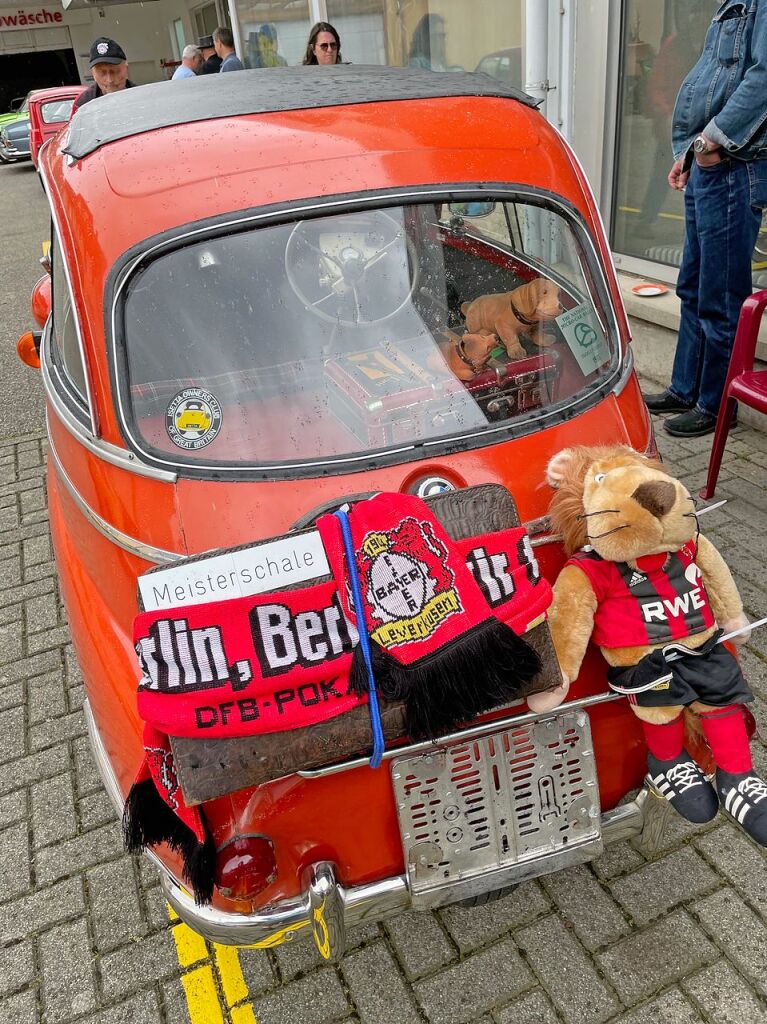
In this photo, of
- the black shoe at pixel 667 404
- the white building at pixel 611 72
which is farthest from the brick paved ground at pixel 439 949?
the white building at pixel 611 72

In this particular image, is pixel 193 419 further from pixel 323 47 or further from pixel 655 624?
pixel 323 47

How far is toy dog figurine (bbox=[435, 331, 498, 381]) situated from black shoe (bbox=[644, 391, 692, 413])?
2.96 m

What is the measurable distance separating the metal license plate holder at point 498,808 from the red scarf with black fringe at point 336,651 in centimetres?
21

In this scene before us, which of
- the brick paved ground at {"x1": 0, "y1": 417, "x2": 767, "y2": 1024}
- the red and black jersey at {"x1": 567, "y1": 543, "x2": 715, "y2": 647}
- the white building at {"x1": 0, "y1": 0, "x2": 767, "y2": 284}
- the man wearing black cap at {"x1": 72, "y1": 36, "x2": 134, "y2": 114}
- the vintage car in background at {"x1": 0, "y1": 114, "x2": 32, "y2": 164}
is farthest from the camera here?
the vintage car in background at {"x1": 0, "y1": 114, "x2": 32, "y2": 164}

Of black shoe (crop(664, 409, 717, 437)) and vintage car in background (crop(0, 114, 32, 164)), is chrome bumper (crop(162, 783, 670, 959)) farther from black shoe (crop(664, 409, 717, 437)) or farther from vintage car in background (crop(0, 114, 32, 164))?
vintage car in background (crop(0, 114, 32, 164))

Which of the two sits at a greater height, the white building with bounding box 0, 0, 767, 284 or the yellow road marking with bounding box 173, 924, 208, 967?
the white building with bounding box 0, 0, 767, 284

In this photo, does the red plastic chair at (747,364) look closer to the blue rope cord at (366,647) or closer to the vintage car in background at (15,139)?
the blue rope cord at (366,647)

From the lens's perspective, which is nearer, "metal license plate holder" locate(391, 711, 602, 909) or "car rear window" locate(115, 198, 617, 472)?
"metal license plate holder" locate(391, 711, 602, 909)

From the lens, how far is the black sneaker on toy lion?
2.02 metres

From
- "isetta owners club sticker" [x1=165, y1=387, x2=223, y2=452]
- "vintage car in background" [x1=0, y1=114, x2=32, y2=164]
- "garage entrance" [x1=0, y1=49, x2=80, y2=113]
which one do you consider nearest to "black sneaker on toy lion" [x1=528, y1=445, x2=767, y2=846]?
"isetta owners club sticker" [x1=165, y1=387, x2=223, y2=452]

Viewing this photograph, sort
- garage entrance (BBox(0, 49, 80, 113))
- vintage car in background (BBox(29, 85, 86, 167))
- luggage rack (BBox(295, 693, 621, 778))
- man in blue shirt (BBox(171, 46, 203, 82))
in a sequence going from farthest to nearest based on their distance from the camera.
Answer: garage entrance (BBox(0, 49, 80, 113)) → vintage car in background (BBox(29, 85, 86, 167)) → man in blue shirt (BBox(171, 46, 203, 82)) → luggage rack (BBox(295, 693, 621, 778))

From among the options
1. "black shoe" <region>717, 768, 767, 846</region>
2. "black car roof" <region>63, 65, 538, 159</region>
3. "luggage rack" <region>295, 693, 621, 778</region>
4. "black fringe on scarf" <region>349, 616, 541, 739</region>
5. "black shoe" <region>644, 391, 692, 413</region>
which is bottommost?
"black shoe" <region>644, 391, 692, 413</region>

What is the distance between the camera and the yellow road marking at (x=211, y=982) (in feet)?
7.42

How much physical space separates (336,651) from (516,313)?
1.39 metres
